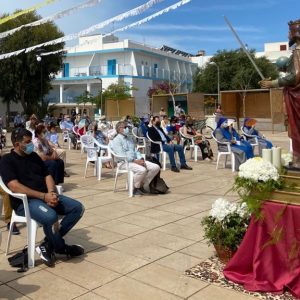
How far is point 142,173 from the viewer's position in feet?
23.9

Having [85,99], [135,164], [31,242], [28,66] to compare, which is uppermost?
[28,66]

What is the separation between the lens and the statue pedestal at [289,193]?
3484 millimetres

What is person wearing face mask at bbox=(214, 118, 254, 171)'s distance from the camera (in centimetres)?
994

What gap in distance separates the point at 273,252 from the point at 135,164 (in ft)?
13.2

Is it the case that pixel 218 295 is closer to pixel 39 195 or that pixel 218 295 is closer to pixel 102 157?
pixel 39 195

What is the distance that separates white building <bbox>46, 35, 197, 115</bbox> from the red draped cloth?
149 ft

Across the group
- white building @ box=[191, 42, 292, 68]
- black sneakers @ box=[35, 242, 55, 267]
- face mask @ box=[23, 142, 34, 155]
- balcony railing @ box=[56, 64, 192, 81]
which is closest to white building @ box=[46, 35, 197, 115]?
balcony railing @ box=[56, 64, 192, 81]

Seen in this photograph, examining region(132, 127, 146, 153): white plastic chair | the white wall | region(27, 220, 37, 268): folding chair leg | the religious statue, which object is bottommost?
region(27, 220, 37, 268): folding chair leg

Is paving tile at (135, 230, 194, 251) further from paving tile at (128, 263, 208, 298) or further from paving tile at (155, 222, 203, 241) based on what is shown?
paving tile at (128, 263, 208, 298)

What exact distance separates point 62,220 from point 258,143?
8136 millimetres

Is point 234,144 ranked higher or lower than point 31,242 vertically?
higher

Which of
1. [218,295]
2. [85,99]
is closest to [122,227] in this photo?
[218,295]

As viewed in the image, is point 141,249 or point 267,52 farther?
point 267,52

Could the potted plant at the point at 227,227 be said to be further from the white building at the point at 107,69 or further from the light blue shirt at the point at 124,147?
the white building at the point at 107,69
